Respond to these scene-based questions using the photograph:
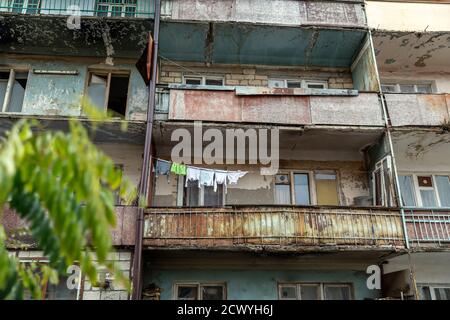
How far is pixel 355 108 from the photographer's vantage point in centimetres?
1076

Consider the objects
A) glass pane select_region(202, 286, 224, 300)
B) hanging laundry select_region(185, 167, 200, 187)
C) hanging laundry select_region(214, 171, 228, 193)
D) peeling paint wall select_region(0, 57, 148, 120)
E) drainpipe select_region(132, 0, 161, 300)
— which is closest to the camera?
drainpipe select_region(132, 0, 161, 300)

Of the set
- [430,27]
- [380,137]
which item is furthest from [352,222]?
[430,27]

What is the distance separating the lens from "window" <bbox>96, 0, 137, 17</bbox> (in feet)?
39.5

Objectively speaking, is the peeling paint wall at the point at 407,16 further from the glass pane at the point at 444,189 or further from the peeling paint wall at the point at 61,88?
the peeling paint wall at the point at 61,88

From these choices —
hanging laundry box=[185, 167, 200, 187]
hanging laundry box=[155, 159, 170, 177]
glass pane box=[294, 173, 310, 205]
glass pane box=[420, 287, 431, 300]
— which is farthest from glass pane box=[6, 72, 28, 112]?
glass pane box=[420, 287, 431, 300]

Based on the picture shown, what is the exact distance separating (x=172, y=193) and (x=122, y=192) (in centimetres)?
854

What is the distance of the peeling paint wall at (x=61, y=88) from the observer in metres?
11.2

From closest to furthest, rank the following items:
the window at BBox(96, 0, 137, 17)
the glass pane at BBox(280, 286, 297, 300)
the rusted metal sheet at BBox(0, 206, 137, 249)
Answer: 1. the rusted metal sheet at BBox(0, 206, 137, 249)
2. the glass pane at BBox(280, 286, 297, 300)
3. the window at BBox(96, 0, 137, 17)

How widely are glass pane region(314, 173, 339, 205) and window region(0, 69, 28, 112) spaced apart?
8.74m

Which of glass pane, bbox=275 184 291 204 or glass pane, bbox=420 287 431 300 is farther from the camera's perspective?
glass pane, bbox=275 184 291 204

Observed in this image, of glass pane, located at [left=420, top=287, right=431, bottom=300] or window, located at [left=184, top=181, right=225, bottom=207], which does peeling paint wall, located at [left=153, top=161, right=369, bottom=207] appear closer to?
window, located at [left=184, top=181, right=225, bottom=207]

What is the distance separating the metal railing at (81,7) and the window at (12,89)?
1788 millimetres

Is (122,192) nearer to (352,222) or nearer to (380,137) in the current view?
(352,222)

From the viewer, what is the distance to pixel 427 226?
9.55m
